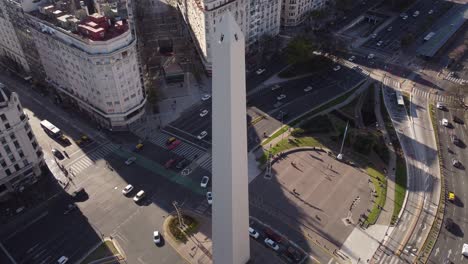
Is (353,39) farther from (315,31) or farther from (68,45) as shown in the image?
(68,45)

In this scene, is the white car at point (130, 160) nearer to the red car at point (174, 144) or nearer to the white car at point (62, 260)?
the red car at point (174, 144)

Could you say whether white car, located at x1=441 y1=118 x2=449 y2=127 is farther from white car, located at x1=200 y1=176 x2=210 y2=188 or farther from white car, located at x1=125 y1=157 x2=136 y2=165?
white car, located at x1=125 y1=157 x2=136 y2=165

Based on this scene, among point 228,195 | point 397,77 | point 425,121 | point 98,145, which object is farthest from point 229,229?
point 397,77

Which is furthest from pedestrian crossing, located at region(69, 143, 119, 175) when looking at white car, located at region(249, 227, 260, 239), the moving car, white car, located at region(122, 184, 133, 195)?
the moving car

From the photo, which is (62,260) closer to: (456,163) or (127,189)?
(127,189)

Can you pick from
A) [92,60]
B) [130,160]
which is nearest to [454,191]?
[130,160]

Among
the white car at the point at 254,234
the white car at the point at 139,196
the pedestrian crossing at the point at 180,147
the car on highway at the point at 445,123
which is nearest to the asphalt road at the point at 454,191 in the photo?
the car on highway at the point at 445,123
